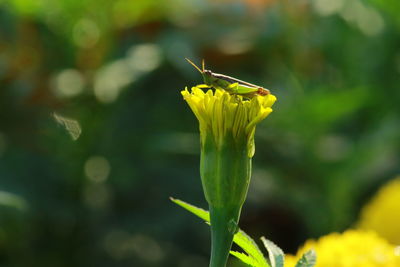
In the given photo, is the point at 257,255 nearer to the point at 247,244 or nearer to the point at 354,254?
the point at 247,244

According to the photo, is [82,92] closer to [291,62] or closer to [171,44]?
[171,44]

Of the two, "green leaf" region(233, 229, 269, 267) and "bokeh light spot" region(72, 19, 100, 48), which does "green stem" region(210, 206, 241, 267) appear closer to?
"green leaf" region(233, 229, 269, 267)

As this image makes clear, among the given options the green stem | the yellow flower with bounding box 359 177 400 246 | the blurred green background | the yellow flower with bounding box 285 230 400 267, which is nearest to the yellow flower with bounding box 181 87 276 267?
the green stem

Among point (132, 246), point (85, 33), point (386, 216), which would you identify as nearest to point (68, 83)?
point (85, 33)

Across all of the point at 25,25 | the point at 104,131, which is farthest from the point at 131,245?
the point at 25,25

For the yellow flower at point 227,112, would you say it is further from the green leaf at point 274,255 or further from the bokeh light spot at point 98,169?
the bokeh light spot at point 98,169

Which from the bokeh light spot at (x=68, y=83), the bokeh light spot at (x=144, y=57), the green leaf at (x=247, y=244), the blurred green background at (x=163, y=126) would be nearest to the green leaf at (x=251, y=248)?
the green leaf at (x=247, y=244)

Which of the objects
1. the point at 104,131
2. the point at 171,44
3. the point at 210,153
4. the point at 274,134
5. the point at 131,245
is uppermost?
the point at 171,44
